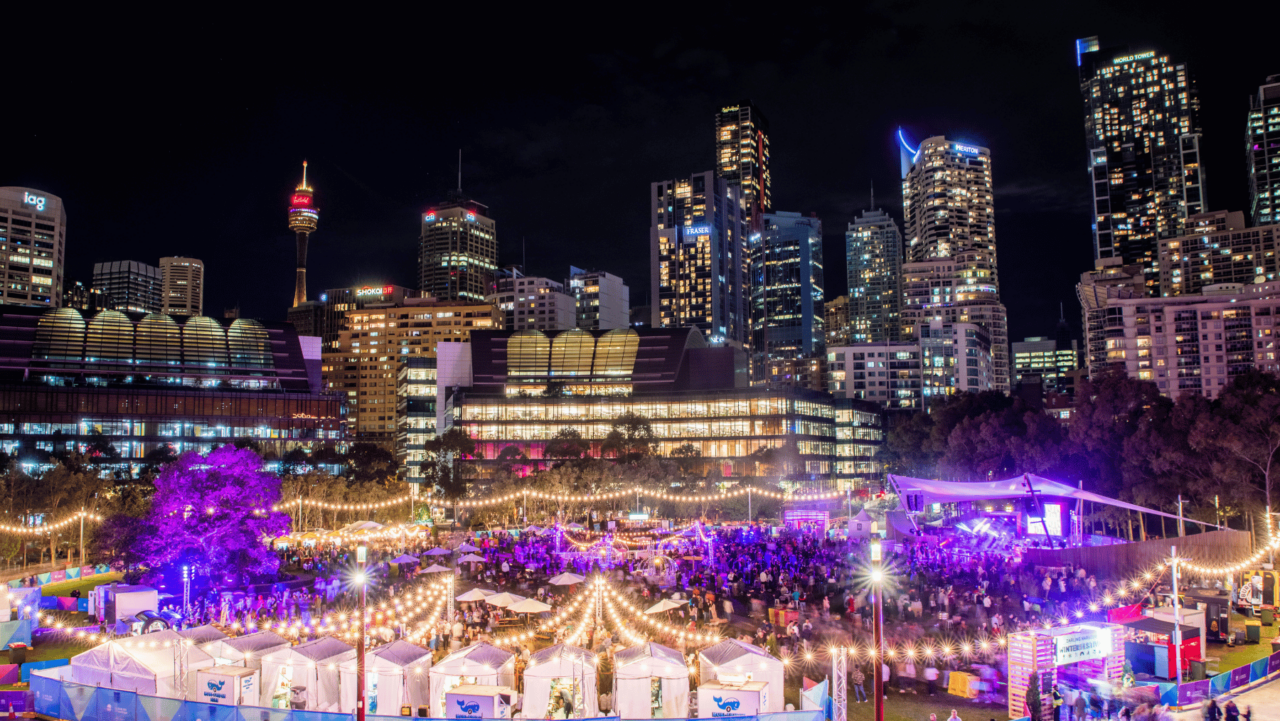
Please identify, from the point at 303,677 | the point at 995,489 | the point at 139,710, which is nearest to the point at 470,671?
the point at 303,677

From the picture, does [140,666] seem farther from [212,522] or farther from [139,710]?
[212,522]

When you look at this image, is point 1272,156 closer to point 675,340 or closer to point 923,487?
point 675,340

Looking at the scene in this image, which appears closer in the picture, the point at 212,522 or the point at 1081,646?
the point at 1081,646

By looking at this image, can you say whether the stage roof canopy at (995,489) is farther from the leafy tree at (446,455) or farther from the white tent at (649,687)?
the leafy tree at (446,455)

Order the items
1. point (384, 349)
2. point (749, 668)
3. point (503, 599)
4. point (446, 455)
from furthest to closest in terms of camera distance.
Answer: point (384, 349)
point (446, 455)
point (503, 599)
point (749, 668)

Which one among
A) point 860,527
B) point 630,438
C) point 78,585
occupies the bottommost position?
point 78,585

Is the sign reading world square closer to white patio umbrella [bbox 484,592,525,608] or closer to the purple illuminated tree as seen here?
Result: white patio umbrella [bbox 484,592,525,608]

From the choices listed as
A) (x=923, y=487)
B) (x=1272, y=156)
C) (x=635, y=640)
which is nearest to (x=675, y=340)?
(x=923, y=487)
